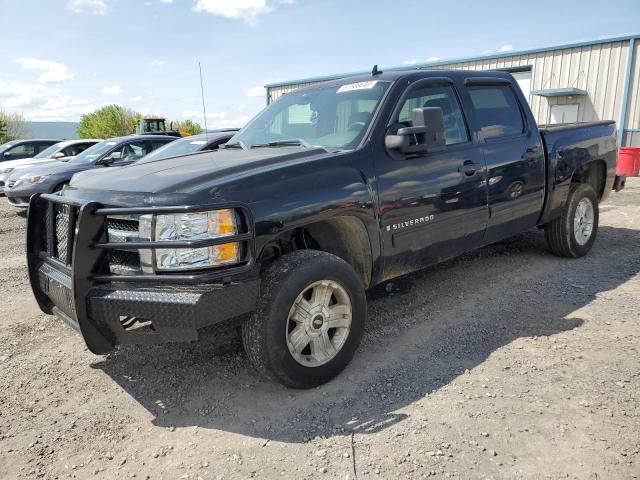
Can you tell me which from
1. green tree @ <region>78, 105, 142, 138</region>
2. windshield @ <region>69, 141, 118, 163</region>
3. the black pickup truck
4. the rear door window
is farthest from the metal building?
green tree @ <region>78, 105, 142, 138</region>

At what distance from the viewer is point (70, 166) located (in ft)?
31.4

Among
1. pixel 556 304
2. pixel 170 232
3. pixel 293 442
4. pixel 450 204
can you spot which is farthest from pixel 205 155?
pixel 556 304

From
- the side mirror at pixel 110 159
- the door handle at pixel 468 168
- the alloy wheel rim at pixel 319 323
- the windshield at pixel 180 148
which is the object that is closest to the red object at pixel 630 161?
the windshield at pixel 180 148

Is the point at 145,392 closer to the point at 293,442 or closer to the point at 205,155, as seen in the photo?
the point at 293,442

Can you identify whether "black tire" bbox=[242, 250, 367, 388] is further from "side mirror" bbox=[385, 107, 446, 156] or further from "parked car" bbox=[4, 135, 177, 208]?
"parked car" bbox=[4, 135, 177, 208]

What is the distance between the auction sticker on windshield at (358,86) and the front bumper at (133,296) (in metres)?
1.85

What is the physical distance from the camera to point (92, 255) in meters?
2.67

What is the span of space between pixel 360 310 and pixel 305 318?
40 centimetres

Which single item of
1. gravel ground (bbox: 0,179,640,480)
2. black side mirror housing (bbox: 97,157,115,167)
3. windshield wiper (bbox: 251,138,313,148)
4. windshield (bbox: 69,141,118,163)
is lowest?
gravel ground (bbox: 0,179,640,480)

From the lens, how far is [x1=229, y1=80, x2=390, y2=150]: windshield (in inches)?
140

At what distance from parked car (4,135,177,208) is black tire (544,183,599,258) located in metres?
7.95

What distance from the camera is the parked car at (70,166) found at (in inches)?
368

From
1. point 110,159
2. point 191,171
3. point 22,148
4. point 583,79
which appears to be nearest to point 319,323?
point 191,171

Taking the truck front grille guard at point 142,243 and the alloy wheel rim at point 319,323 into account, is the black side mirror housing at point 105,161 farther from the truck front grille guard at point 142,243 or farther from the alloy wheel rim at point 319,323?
the alloy wheel rim at point 319,323
